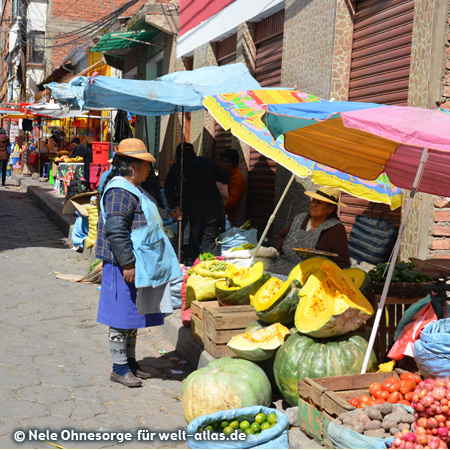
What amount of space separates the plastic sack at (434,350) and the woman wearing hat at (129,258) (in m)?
2.09

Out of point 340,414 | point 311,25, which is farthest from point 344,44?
Answer: point 340,414

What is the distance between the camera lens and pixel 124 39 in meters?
17.0

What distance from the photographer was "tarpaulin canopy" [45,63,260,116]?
746 centimetres

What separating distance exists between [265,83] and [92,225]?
3.91 meters

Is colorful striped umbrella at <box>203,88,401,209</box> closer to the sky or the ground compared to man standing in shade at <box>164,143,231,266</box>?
closer to the sky

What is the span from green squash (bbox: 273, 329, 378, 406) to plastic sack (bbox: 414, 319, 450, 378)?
21.2 inches

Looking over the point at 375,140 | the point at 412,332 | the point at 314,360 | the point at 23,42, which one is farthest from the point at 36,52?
the point at 412,332

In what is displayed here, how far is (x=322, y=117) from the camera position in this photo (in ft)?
12.2

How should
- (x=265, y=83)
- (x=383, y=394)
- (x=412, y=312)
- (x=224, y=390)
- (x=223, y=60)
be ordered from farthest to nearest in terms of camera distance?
(x=223, y=60) → (x=265, y=83) → (x=412, y=312) → (x=224, y=390) → (x=383, y=394)

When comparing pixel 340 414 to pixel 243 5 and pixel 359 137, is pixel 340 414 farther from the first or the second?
pixel 243 5

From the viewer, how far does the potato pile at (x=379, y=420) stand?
3.40 m

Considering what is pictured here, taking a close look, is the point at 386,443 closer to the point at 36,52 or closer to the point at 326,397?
the point at 326,397

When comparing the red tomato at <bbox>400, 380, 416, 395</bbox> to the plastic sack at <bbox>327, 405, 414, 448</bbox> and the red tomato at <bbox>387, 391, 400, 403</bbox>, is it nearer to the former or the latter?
the red tomato at <bbox>387, 391, 400, 403</bbox>

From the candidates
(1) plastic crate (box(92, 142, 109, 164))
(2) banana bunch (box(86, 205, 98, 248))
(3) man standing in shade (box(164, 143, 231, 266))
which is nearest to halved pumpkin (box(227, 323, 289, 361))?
(3) man standing in shade (box(164, 143, 231, 266))
